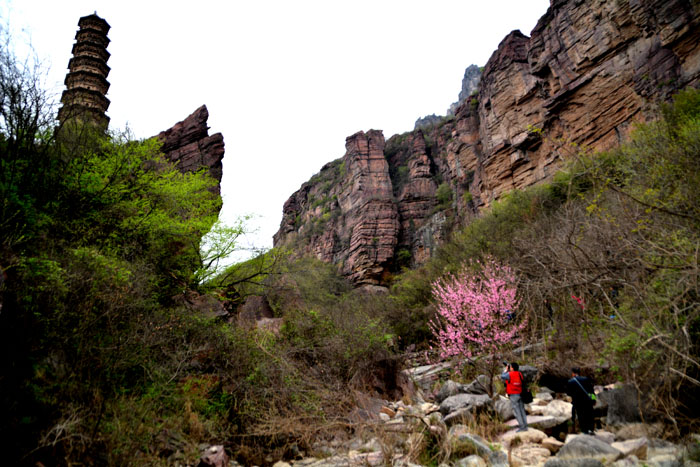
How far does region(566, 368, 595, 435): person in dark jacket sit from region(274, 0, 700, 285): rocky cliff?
429 cm

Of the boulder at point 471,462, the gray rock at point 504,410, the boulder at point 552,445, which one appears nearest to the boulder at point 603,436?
the boulder at point 552,445

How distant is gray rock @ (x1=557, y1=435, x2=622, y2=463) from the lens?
395 cm

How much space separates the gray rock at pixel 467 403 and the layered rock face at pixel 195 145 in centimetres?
1625

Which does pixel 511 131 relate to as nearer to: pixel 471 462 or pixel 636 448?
pixel 636 448

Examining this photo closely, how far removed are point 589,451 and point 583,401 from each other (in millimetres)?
1839

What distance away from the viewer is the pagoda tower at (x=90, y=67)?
17.7m

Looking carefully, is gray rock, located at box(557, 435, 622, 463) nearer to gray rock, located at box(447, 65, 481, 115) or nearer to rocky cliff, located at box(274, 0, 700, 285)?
rocky cliff, located at box(274, 0, 700, 285)

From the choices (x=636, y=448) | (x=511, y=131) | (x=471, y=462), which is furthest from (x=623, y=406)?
(x=511, y=131)

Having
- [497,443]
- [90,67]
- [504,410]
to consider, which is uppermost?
[90,67]

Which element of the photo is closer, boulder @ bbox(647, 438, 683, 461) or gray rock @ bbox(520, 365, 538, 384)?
boulder @ bbox(647, 438, 683, 461)

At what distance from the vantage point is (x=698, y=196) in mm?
6211

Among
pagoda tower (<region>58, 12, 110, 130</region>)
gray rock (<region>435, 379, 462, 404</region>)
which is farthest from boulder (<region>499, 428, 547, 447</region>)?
pagoda tower (<region>58, 12, 110, 130</region>)

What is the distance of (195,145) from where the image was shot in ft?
68.7

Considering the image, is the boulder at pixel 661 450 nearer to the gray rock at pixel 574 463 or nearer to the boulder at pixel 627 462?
the boulder at pixel 627 462
